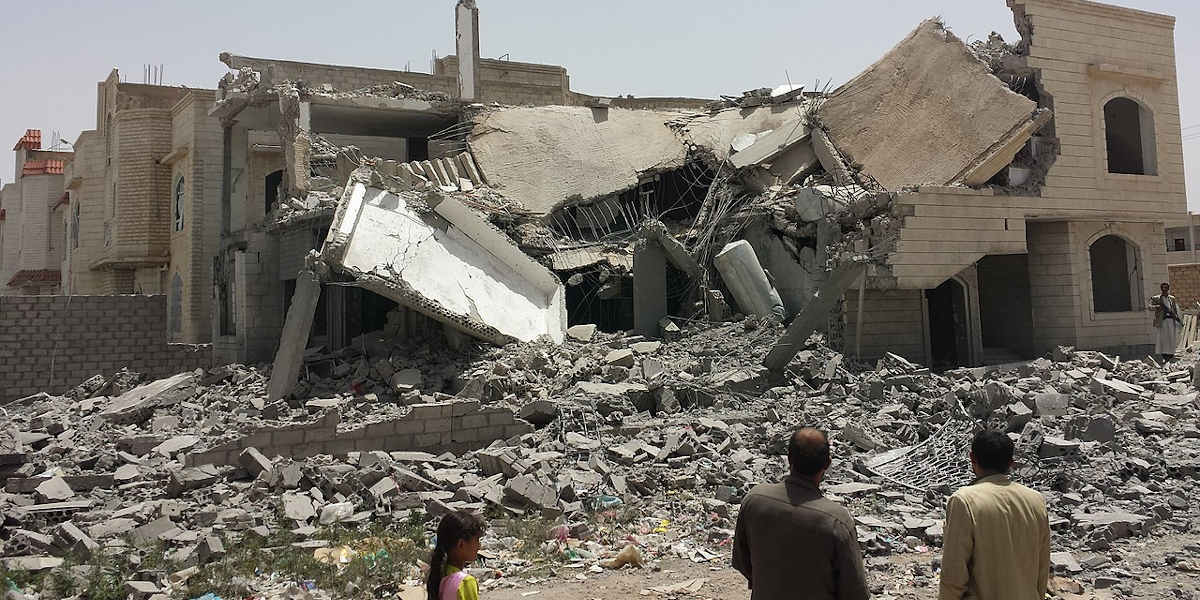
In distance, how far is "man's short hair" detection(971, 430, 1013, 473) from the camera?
3.09 meters

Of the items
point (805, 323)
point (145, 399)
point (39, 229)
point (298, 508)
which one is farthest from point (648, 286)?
point (39, 229)

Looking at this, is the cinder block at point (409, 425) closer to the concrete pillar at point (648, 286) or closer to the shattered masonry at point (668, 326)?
the shattered masonry at point (668, 326)

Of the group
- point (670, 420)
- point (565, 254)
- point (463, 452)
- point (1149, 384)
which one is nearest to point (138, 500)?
point (463, 452)

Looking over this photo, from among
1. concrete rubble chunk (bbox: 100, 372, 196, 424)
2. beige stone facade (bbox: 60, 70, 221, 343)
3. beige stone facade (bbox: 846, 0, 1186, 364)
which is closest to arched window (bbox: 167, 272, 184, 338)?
beige stone facade (bbox: 60, 70, 221, 343)

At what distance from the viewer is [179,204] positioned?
24.9 m

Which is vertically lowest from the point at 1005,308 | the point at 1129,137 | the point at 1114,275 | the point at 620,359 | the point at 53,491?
the point at 53,491

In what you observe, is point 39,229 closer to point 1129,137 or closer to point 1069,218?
point 1069,218

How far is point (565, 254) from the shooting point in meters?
15.8

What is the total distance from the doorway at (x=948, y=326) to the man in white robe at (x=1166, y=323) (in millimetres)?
3715

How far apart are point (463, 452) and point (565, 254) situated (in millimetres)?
6493

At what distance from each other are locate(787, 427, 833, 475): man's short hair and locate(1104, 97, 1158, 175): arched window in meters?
16.3

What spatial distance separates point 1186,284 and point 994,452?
29.2 m

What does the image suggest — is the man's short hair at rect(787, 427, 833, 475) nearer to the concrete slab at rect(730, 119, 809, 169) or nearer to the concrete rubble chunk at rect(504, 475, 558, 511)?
the concrete rubble chunk at rect(504, 475, 558, 511)

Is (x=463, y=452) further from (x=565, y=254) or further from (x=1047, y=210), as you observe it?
(x=1047, y=210)
